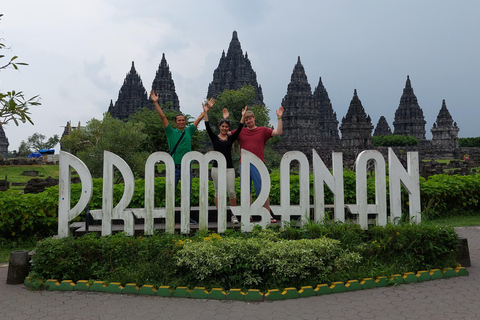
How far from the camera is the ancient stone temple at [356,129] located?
57.6 meters

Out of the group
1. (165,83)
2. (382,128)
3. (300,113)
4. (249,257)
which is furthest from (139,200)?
(382,128)

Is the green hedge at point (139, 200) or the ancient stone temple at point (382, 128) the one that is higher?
the ancient stone temple at point (382, 128)

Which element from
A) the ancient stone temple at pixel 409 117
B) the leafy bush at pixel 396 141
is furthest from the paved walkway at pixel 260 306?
the ancient stone temple at pixel 409 117

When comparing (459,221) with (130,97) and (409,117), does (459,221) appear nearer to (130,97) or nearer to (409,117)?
(409,117)

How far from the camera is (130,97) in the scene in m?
79.9

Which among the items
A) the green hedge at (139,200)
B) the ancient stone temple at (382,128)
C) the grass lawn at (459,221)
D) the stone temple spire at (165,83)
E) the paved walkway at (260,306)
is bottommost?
the paved walkway at (260,306)

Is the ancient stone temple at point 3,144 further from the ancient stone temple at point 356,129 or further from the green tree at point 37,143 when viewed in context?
the ancient stone temple at point 356,129

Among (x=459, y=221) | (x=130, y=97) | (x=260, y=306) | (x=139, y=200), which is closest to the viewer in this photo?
(x=260, y=306)

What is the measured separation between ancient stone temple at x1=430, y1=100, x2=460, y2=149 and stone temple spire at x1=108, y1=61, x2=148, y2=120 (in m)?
52.7

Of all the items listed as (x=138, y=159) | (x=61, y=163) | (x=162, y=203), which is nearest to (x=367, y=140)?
(x=138, y=159)

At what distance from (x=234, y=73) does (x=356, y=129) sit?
29.3m

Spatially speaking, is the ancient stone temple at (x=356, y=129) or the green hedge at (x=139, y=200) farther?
the ancient stone temple at (x=356, y=129)

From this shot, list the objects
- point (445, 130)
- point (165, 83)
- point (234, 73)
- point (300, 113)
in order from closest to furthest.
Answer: point (445, 130), point (300, 113), point (165, 83), point (234, 73)

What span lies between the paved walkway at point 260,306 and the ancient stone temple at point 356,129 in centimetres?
5362
